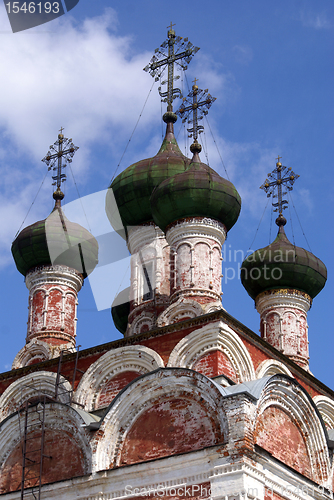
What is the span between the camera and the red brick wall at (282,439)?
31.8ft

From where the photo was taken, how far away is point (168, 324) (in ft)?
39.9

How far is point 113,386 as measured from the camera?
1153cm

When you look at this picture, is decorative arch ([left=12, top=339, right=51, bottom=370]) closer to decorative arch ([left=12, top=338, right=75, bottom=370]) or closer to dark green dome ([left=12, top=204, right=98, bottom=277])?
decorative arch ([left=12, top=338, right=75, bottom=370])

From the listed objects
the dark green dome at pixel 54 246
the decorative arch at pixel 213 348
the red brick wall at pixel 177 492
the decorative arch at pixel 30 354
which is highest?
the dark green dome at pixel 54 246

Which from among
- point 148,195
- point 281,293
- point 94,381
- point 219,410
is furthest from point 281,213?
point 219,410

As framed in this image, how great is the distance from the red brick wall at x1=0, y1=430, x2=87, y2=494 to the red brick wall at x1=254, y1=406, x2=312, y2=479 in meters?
2.08

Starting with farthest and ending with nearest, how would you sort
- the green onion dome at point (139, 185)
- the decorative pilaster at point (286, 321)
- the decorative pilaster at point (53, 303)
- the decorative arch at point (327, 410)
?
the decorative pilaster at point (286, 321) < the green onion dome at point (139, 185) < the decorative pilaster at point (53, 303) < the decorative arch at point (327, 410)

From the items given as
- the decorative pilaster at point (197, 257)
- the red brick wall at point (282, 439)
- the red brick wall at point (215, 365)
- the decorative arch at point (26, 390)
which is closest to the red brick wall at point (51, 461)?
the decorative arch at point (26, 390)

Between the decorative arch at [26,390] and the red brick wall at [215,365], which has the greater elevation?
the decorative arch at [26,390]

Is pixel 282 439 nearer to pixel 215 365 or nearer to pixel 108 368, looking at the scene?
pixel 215 365

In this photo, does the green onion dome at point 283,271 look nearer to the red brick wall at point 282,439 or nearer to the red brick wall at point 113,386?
the red brick wall at point 113,386

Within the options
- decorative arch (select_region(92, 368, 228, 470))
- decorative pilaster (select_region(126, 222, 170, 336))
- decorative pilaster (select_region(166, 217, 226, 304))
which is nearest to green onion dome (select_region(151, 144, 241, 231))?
decorative pilaster (select_region(166, 217, 226, 304))

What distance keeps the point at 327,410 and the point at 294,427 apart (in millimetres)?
2601

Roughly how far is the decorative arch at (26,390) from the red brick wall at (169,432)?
206cm
